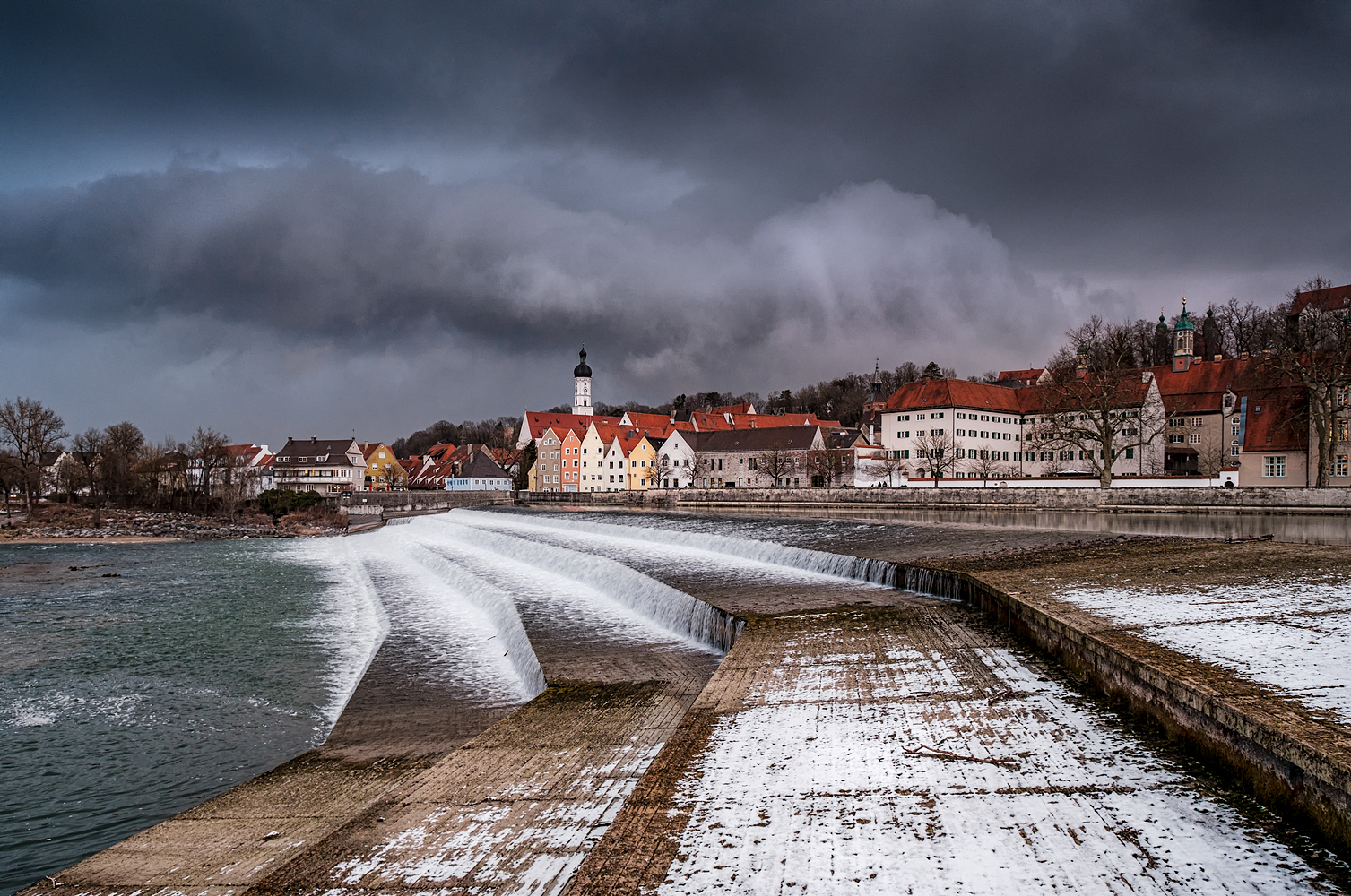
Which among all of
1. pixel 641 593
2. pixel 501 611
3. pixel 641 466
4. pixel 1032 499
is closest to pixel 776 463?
pixel 641 466

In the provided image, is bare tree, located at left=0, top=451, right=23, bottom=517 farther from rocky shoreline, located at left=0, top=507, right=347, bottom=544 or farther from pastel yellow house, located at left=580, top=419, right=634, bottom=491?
pastel yellow house, located at left=580, top=419, right=634, bottom=491

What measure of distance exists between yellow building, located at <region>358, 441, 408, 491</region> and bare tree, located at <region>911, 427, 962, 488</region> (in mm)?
75787

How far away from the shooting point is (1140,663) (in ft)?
23.5

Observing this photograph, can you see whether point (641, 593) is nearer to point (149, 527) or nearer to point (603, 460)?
point (149, 527)

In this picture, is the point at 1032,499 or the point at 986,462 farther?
the point at 986,462

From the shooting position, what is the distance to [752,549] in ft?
75.8

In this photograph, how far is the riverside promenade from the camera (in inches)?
182

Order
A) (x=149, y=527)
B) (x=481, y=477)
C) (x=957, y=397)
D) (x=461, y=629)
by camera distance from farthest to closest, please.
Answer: (x=481, y=477), (x=957, y=397), (x=149, y=527), (x=461, y=629)

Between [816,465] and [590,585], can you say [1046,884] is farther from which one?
[816,465]

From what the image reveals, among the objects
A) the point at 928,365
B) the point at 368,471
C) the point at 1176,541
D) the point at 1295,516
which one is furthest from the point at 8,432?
the point at 928,365

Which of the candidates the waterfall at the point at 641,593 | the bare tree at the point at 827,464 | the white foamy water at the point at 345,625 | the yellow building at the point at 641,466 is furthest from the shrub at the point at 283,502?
the waterfall at the point at 641,593

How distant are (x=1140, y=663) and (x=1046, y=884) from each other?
3.56m

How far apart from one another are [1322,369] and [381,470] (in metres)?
114

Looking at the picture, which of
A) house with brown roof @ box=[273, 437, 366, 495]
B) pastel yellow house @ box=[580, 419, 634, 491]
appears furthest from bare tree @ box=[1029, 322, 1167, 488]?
house with brown roof @ box=[273, 437, 366, 495]
